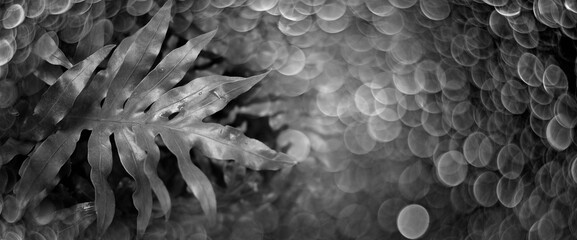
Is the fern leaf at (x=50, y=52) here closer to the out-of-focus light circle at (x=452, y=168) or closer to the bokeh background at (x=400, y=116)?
the bokeh background at (x=400, y=116)

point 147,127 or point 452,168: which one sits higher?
point 147,127

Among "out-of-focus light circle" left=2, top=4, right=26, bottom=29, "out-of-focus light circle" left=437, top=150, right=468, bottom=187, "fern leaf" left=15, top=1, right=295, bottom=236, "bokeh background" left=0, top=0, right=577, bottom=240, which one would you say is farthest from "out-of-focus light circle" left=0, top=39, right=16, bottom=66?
"out-of-focus light circle" left=437, top=150, right=468, bottom=187

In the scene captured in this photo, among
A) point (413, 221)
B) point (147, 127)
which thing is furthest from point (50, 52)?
point (413, 221)

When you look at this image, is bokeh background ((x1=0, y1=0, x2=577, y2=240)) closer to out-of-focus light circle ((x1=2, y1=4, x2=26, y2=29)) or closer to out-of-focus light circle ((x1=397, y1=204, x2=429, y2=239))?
out-of-focus light circle ((x1=397, y1=204, x2=429, y2=239))

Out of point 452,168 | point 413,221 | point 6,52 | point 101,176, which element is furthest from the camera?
point 452,168

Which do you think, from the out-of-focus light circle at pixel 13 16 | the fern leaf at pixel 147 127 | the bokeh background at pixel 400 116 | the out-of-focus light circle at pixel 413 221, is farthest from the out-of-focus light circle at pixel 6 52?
the out-of-focus light circle at pixel 413 221

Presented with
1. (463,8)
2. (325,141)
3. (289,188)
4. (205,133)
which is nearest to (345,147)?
(325,141)

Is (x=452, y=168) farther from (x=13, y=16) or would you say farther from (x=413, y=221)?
(x=13, y=16)
